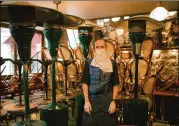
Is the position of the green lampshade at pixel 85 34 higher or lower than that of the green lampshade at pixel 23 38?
higher

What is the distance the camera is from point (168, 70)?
24.4 feet

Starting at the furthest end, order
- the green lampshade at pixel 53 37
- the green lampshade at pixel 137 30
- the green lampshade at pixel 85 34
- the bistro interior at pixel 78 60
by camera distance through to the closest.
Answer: the green lampshade at pixel 85 34 < the green lampshade at pixel 137 30 < the green lampshade at pixel 53 37 < the bistro interior at pixel 78 60

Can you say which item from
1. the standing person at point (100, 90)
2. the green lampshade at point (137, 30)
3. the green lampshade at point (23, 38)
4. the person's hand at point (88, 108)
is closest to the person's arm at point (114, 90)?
the standing person at point (100, 90)

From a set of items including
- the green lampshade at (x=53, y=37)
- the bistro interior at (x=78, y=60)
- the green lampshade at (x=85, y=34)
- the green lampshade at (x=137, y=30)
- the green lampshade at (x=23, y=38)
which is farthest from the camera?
the green lampshade at (x=85, y=34)

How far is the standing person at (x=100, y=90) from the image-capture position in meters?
2.97

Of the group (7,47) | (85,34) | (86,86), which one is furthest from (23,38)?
(7,47)

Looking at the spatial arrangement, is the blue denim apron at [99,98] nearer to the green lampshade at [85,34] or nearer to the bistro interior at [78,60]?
the bistro interior at [78,60]

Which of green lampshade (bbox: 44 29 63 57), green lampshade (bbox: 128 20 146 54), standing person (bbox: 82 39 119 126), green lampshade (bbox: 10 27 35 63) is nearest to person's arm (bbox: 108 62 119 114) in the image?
standing person (bbox: 82 39 119 126)

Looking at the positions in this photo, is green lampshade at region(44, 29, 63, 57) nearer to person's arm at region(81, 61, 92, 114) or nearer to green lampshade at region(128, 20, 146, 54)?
person's arm at region(81, 61, 92, 114)

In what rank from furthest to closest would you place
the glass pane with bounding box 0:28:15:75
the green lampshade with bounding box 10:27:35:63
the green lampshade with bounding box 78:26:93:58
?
the glass pane with bounding box 0:28:15:75 → the green lampshade with bounding box 78:26:93:58 → the green lampshade with bounding box 10:27:35:63

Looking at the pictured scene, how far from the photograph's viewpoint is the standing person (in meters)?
2.97

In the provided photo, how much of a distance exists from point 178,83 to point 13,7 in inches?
180

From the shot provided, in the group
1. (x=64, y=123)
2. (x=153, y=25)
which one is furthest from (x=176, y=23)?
(x=64, y=123)

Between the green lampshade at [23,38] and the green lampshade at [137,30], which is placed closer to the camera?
the green lampshade at [23,38]
